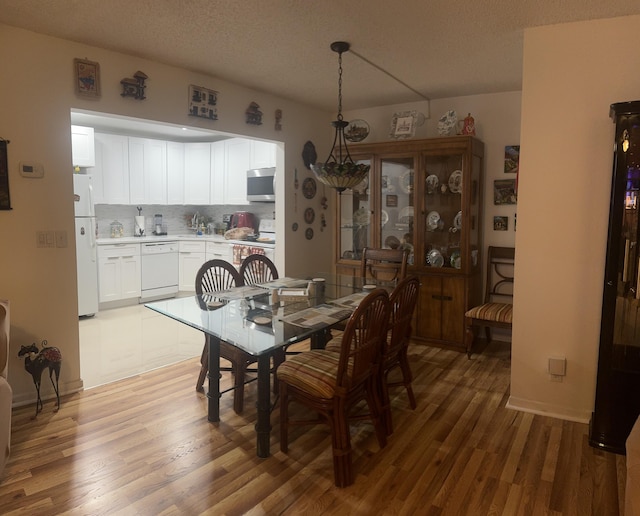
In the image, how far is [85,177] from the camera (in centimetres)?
509

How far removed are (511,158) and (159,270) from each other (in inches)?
181

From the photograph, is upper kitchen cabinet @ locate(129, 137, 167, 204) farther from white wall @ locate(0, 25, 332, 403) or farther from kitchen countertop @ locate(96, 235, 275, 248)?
white wall @ locate(0, 25, 332, 403)

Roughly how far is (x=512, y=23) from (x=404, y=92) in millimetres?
1693

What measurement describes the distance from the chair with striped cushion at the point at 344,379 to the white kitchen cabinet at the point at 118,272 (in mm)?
3994

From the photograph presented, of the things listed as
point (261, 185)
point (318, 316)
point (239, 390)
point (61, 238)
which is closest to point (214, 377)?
point (239, 390)

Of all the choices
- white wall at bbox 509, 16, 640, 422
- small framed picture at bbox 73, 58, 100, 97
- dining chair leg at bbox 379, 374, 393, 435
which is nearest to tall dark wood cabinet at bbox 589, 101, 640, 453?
white wall at bbox 509, 16, 640, 422

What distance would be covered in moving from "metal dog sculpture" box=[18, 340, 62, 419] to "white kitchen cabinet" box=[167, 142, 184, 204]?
12.7ft

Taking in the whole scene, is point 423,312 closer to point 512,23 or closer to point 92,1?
point 512,23

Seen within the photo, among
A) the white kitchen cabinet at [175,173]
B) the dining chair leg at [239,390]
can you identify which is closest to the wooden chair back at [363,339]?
the dining chair leg at [239,390]

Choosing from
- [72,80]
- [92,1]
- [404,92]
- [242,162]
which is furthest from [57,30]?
[242,162]

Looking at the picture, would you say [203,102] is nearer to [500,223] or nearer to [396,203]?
[396,203]

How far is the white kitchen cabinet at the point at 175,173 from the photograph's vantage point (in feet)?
21.1

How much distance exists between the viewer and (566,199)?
9.01 ft

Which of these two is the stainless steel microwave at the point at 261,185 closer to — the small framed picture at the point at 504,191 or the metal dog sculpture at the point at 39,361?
the small framed picture at the point at 504,191
